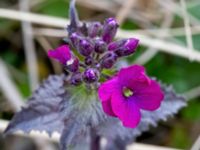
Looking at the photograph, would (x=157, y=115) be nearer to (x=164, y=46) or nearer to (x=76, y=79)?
(x=76, y=79)

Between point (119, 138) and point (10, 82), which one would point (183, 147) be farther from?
point (10, 82)

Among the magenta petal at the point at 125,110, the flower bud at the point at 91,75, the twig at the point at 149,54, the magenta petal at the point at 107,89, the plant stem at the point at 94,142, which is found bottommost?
the plant stem at the point at 94,142

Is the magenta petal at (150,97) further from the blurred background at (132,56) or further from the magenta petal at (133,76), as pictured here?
the blurred background at (132,56)

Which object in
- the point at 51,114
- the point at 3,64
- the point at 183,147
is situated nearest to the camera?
the point at 51,114

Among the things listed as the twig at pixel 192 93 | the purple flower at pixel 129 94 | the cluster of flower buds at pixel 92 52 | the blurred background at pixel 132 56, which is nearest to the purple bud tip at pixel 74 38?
the cluster of flower buds at pixel 92 52

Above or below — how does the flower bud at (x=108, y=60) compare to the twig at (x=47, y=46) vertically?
above

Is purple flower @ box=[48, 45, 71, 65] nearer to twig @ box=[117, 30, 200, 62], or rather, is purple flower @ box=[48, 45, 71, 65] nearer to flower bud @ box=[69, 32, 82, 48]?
flower bud @ box=[69, 32, 82, 48]

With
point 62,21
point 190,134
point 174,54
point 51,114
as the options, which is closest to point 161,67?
point 174,54

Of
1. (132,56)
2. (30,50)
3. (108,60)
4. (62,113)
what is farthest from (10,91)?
(108,60)
